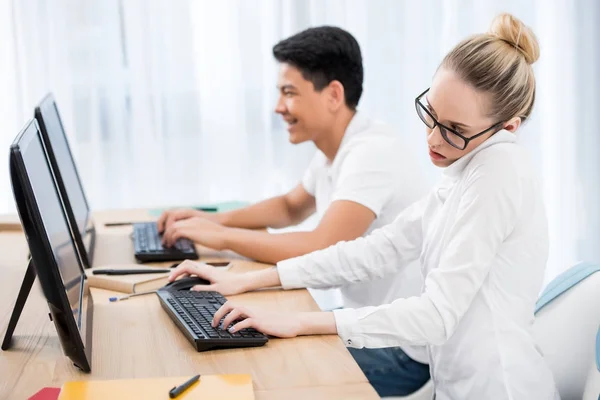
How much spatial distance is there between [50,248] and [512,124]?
847 millimetres

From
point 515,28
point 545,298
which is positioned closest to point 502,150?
point 515,28

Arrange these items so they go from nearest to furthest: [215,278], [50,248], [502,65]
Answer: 1. [50,248]
2. [502,65]
3. [215,278]

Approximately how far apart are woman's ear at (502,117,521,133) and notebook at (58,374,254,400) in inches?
26.1

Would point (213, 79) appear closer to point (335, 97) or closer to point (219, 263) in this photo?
point (335, 97)

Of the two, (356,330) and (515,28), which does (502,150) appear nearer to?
(515,28)

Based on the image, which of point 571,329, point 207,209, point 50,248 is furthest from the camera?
point 207,209

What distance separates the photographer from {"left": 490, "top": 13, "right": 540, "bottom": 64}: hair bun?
1.48 m

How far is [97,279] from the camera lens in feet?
5.91

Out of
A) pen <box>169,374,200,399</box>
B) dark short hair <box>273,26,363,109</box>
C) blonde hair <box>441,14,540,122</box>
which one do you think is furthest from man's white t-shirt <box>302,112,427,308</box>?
pen <box>169,374,200,399</box>

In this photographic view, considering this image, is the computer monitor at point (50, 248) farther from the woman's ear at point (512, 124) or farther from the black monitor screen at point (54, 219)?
the woman's ear at point (512, 124)

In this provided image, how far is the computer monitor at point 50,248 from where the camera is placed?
44.1 inches

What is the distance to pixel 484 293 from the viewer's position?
147 centimetres

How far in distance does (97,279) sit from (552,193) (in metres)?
2.47

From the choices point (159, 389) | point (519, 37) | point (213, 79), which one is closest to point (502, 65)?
point (519, 37)
